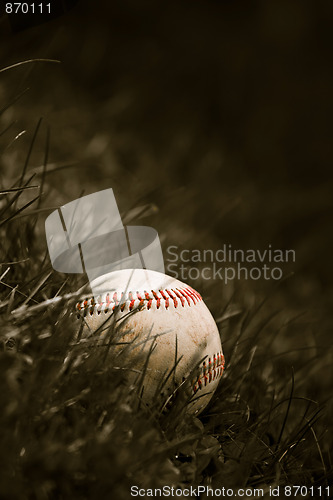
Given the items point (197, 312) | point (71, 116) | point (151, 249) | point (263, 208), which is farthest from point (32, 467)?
point (263, 208)

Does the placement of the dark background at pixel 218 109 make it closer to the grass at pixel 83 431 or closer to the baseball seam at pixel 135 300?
the baseball seam at pixel 135 300

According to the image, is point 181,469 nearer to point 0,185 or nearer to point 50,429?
point 50,429

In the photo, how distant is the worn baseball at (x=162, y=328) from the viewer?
90cm

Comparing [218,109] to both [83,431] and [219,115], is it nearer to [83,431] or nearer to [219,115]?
[219,115]

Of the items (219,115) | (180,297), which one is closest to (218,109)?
(219,115)

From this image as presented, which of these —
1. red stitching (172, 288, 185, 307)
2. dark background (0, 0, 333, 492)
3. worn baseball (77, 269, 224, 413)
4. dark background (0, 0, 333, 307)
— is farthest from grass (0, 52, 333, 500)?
dark background (0, 0, 333, 307)

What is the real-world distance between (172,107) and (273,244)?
1278 mm

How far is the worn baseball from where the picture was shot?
90 cm

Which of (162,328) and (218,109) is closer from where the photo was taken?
(162,328)

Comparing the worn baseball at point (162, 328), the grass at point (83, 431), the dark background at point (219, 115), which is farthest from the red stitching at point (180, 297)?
the dark background at point (219, 115)

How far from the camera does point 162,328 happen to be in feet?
3.13

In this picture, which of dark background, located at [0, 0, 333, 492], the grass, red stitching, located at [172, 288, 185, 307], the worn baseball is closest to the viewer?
the grass

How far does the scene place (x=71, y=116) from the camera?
2.86 meters

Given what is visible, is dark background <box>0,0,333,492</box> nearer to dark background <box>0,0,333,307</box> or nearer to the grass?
dark background <box>0,0,333,307</box>
